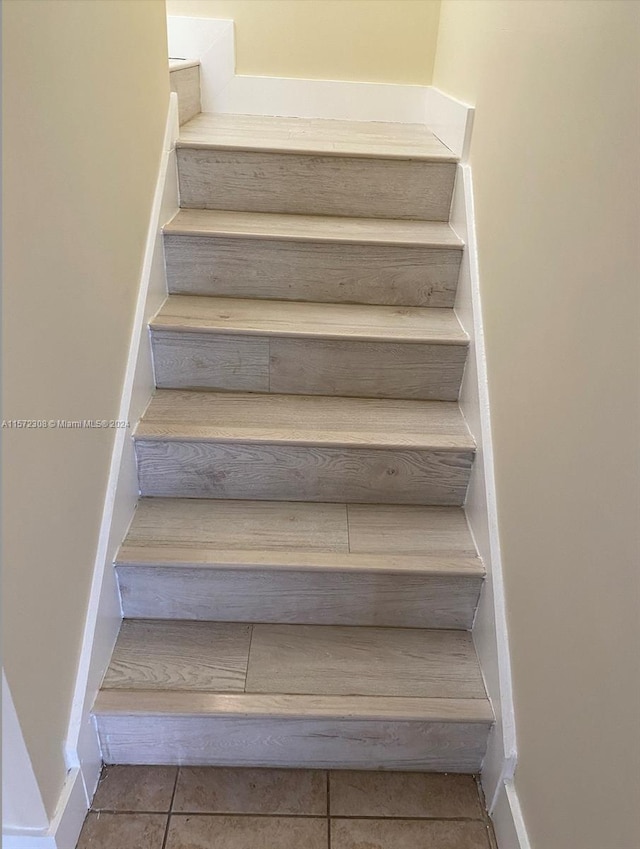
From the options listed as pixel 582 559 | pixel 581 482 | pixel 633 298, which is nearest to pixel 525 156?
pixel 633 298

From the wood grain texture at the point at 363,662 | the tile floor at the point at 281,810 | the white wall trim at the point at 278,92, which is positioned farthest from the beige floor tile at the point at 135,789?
the white wall trim at the point at 278,92

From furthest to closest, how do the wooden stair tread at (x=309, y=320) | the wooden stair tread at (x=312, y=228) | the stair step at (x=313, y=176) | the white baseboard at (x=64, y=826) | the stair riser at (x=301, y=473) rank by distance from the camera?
the stair step at (x=313, y=176) < the wooden stair tread at (x=312, y=228) < the wooden stair tread at (x=309, y=320) < the stair riser at (x=301, y=473) < the white baseboard at (x=64, y=826)

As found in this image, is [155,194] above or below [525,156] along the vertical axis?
below

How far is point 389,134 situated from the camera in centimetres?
222

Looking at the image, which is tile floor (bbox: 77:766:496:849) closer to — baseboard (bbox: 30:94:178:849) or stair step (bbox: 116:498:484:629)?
baseboard (bbox: 30:94:178:849)

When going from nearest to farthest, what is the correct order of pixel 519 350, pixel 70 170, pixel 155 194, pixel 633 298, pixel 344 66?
1. pixel 633 298
2. pixel 70 170
3. pixel 519 350
4. pixel 155 194
5. pixel 344 66

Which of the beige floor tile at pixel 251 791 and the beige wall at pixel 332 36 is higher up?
the beige wall at pixel 332 36

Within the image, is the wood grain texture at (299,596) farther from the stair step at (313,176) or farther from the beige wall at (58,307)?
the stair step at (313,176)

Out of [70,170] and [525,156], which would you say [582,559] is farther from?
[70,170]

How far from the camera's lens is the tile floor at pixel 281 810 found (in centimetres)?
123

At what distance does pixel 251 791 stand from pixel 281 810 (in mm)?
75

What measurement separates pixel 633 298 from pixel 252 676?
41.1 inches

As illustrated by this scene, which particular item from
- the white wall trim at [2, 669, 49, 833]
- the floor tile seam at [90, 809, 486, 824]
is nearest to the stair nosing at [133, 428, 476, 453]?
the white wall trim at [2, 669, 49, 833]
